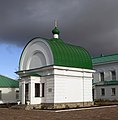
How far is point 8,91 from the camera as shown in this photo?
36.7 metres

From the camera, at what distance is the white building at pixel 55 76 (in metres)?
25.2

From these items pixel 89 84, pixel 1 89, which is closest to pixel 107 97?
pixel 89 84

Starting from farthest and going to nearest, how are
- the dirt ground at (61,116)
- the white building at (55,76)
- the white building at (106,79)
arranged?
the white building at (106,79)
the white building at (55,76)
the dirt ground at (61,116)

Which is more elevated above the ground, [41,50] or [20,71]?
[41,50]

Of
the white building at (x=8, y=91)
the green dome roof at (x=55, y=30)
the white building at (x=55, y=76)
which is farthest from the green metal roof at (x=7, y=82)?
the green dome roof at (x=55, y=30)

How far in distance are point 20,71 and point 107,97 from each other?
53.8 feet

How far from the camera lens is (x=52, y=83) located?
25109mm

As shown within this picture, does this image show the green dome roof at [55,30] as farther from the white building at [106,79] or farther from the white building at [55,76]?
the white building at [106,79]

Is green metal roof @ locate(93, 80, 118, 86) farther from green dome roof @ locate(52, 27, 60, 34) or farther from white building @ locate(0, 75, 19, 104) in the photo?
green dome roof @ locate(52, 27, 60, 34)

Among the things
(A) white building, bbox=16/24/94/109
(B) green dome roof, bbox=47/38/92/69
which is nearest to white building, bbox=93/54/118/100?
(A) white building, bbox=16/24/94/109

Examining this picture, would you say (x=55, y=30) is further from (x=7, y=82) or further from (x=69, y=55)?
(x=7, y=82)

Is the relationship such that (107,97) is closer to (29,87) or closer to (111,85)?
(111,85)

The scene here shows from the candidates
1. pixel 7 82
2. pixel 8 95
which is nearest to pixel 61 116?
pixel 8 95

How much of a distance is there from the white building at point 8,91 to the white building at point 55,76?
338 inches
